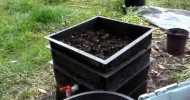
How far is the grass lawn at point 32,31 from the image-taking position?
3.44 m

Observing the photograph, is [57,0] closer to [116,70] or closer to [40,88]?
[40,88]

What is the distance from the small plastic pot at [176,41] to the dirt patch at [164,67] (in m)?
0.08

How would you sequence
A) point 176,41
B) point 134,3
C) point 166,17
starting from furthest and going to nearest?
point 134,3 → point 166,17 → point 176,41

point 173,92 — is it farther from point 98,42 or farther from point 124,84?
point 98,42

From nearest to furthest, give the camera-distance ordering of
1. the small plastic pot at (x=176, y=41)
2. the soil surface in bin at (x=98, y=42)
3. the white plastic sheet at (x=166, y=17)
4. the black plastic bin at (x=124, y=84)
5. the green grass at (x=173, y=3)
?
the black plastic bin at (x=124, y=84) → the soil surface in bin at (x=98, y=42) → the small plastic pot at (x=176, y=41) → the white plastic sheet at (x=166, y=17) → the green grass at (x=173, y=3)

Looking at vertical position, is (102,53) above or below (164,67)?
above

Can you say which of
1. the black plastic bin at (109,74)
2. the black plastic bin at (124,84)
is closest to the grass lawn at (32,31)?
the black plastic bin at (124,84)

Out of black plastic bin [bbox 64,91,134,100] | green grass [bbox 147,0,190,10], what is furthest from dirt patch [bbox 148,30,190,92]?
green grass [bbox 147,0,190,10]

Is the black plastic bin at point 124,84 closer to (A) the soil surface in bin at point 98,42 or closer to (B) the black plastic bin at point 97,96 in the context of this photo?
(B) the black plastic bin at point 97,96

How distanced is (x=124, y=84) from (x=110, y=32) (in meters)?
0.75

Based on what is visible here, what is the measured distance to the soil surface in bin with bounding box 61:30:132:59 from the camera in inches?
104

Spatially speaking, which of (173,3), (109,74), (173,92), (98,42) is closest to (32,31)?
(98,42)

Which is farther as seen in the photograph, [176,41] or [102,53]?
[176,41]

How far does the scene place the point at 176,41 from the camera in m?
3.83
